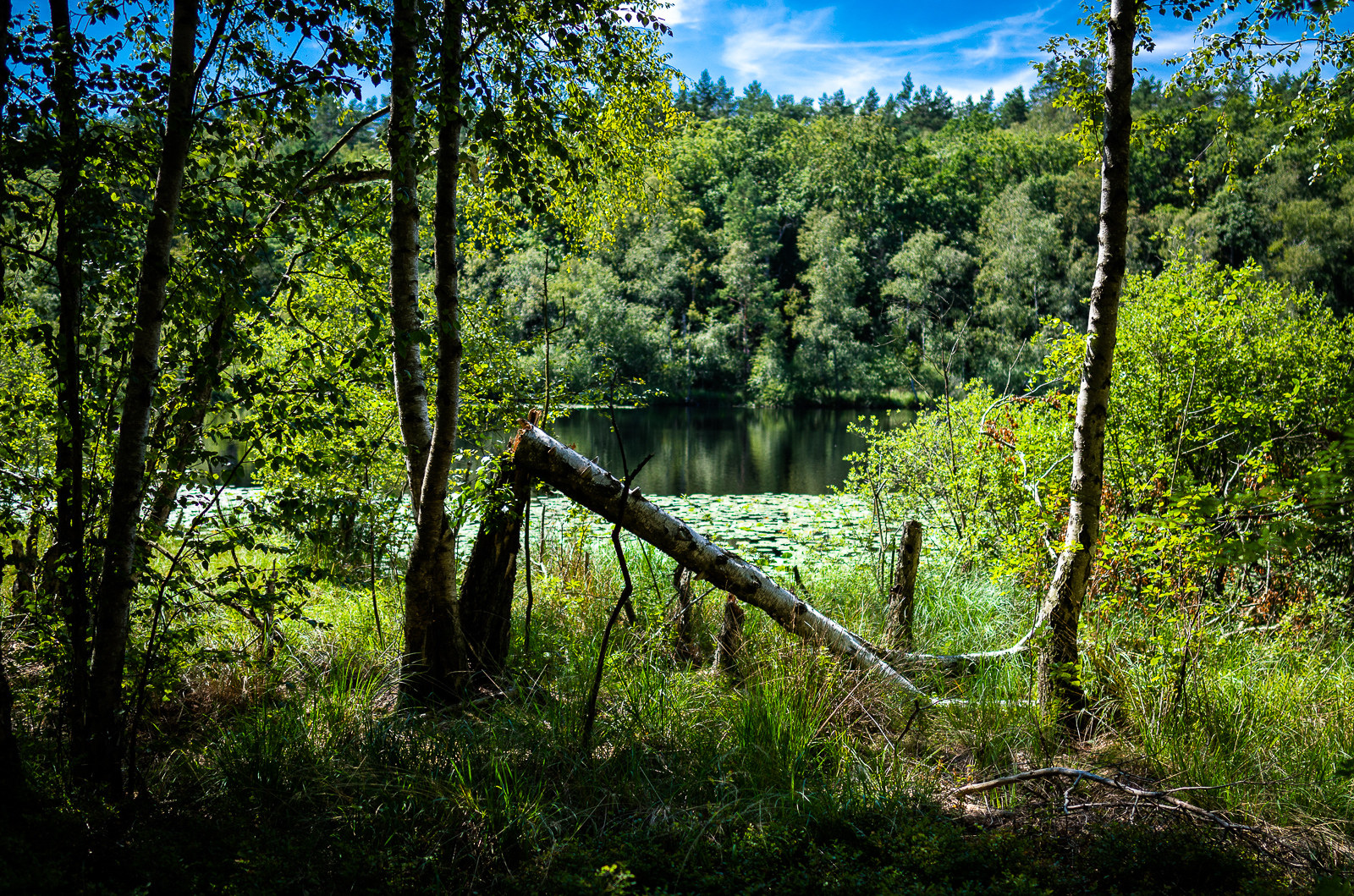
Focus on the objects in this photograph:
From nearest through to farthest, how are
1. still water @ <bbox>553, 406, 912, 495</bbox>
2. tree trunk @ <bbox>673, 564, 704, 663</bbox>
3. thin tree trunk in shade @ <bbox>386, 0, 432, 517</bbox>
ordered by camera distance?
thin tree trunk in shade @ <bbox>386, 0, 432, 517</bbox>, tree trunk @ <bbox>673, 564, 704, 663</bbox>, still water @ <bbox>553, 406, 912, 495</bbox>

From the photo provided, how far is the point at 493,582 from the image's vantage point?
13.7 ft

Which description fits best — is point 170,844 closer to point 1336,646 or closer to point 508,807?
point 508,807

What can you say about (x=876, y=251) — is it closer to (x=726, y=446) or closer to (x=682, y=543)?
(x=726, y=446)

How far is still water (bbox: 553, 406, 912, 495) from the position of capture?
726 inches

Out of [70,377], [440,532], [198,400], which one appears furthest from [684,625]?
[70,377]

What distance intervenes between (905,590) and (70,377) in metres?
4.41

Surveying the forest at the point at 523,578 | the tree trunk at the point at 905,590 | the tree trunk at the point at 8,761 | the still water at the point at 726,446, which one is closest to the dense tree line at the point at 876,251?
the still water at the point at 726,446

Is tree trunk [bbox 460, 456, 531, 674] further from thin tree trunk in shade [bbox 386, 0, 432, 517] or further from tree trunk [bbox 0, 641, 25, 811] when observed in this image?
tree trunk [bbox 0, 641, 25, 811]

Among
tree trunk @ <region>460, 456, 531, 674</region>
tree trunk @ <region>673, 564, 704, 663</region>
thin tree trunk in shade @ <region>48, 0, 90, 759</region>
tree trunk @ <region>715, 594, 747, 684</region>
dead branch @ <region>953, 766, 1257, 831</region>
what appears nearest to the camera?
thin tree trunk in shade @ <region>48, 0, 90, 759</region>

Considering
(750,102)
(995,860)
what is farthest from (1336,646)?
(750,102)

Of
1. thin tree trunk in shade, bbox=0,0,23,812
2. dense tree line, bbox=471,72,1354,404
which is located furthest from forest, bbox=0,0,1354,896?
dense tree line, bbox=471,72,1354,404

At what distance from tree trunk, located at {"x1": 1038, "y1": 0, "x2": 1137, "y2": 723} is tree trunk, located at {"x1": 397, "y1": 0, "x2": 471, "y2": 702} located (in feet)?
9.56

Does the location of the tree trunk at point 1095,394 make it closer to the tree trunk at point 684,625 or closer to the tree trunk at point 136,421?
the tree trunk at point 684,625

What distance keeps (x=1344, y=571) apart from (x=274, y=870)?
7962 millimetres
